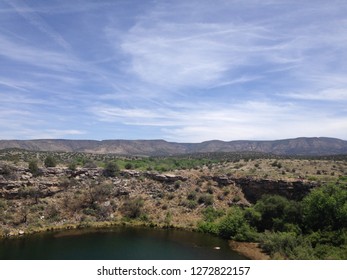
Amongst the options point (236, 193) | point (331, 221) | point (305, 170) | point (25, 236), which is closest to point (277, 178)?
point (236, 193)

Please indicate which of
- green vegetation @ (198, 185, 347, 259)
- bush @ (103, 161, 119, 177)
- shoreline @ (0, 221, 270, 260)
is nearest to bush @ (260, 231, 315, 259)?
green vegetation @ (198, 185, 347, 259)

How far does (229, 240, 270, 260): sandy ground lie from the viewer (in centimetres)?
3792

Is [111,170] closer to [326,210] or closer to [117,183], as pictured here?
[117,183]

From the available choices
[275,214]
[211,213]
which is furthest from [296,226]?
[211,213]

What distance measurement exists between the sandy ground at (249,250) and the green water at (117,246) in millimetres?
1004

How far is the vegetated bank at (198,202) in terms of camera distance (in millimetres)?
40469

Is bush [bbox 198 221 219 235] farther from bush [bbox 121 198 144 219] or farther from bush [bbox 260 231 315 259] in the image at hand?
bush [bbox 121 198 144 219]

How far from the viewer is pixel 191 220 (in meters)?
54.9

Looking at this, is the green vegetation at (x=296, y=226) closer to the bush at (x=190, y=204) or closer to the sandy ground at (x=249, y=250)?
the sandy ground at (x=249, y=250)

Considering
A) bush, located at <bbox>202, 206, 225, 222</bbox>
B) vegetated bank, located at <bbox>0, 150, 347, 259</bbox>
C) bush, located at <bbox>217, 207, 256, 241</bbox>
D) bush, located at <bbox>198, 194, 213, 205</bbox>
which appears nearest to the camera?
vegetated bank, located at <bbox>0, 150, 347, 259</bbox>

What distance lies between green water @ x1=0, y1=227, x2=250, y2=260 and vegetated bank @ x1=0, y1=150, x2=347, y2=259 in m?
3.76

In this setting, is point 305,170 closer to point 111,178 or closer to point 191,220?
point 191,220

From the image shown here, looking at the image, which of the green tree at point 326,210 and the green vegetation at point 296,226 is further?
the green tree at point 326,210

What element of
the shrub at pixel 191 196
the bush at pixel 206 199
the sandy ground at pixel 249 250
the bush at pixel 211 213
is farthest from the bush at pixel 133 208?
the sandy ground at pixel 249 250
